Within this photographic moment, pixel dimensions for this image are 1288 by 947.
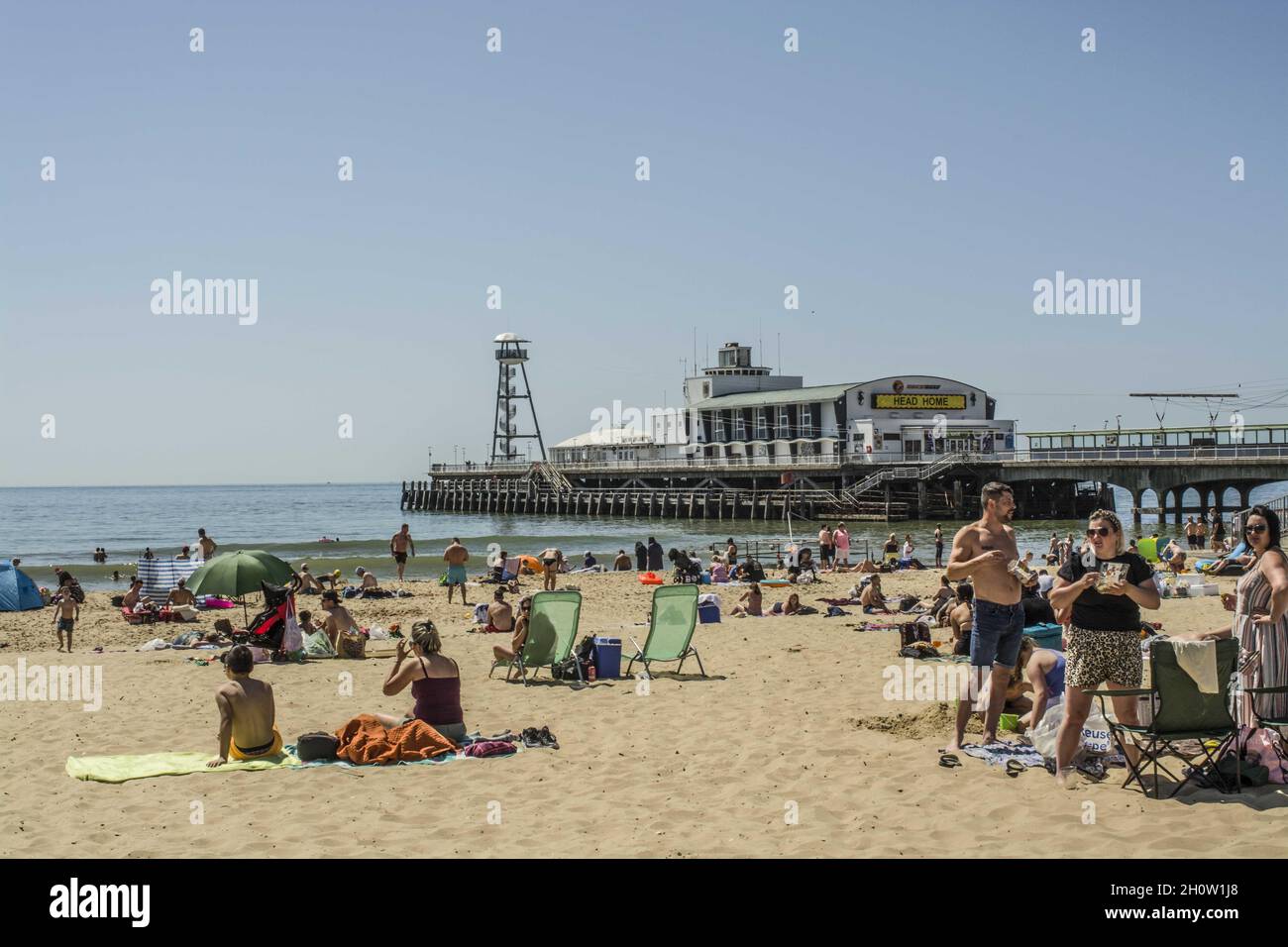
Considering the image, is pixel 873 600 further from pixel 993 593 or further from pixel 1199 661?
pixel 1199 661

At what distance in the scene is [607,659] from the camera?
35.2 ft

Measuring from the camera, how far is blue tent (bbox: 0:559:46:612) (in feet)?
65.6

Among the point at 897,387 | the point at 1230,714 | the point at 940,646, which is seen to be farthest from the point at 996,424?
the point at 1230,714

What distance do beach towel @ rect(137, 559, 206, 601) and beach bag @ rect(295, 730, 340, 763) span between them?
11845mm

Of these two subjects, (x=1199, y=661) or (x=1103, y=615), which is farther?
(x=1103, y=615)

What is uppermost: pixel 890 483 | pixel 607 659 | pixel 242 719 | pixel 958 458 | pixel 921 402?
pixel 921 402

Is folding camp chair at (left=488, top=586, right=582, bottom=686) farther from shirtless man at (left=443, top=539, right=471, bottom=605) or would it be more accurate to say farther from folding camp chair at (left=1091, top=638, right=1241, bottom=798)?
shirtless man at (left=443, top=539, right=471, bottom=605)

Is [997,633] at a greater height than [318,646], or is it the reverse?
[997,633]

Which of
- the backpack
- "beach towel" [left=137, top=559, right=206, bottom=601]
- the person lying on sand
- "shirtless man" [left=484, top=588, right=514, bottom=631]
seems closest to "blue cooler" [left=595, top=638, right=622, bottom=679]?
the backpack

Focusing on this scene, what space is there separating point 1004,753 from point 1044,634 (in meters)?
2.18

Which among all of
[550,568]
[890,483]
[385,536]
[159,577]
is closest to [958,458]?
[890,483]

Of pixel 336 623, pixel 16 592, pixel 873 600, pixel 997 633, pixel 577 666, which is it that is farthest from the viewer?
pixel 16 592

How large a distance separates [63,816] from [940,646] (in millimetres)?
8367
